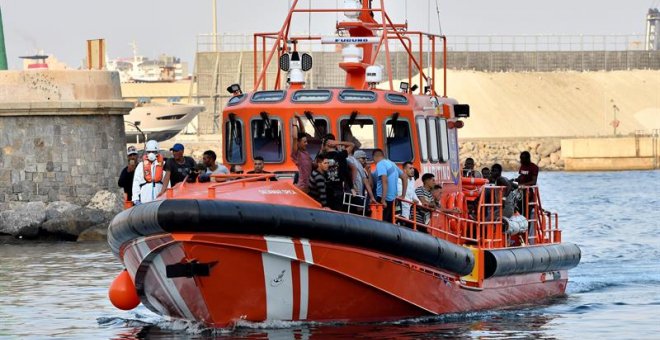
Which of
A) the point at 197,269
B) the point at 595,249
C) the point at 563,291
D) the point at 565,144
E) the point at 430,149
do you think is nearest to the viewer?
the point at 197,269

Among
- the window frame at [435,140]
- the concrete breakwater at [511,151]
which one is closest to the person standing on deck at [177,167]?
the window frame at [435,140]

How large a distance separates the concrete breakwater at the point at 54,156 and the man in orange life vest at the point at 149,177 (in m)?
13.2

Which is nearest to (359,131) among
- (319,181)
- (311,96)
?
(311,96)

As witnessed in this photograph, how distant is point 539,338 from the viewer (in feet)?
53.6

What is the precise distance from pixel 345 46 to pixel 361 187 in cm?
331

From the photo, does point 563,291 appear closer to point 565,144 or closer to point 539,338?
point 539,338

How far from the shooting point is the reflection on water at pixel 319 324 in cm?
1627

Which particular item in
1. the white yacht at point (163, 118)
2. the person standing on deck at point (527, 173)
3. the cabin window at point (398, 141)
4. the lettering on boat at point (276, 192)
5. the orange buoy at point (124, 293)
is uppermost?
the cabin window at point (398, 141)

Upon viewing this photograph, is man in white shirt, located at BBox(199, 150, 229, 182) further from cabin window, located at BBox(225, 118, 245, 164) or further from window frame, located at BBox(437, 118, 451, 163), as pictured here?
window frame, located at BBox(437, 118, 451, 163)

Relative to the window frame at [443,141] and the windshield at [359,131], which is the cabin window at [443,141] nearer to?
the window frame at [443,141]

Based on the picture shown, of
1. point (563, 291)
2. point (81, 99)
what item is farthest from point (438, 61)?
point (563, 291)

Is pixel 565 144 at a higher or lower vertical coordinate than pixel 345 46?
lower

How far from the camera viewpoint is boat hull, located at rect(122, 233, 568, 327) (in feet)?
49.0

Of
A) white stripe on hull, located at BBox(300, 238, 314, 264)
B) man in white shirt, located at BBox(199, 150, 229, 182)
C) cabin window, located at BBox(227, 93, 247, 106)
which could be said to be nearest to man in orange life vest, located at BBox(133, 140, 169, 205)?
man in white shirt, located at BBox(199, 150, 229, 182)
